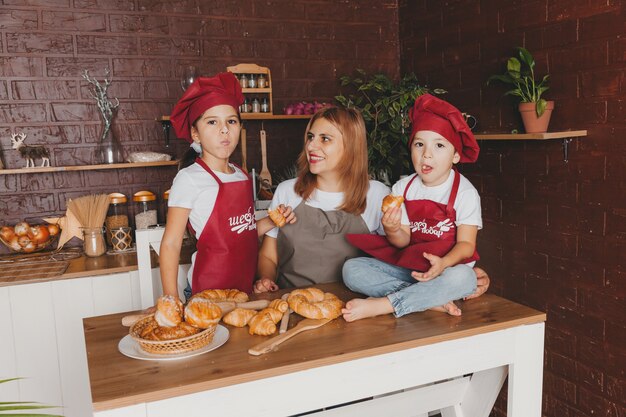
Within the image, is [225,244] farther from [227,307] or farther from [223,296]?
[227,307]

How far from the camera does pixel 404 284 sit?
1.67 m

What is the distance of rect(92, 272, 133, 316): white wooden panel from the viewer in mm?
2709

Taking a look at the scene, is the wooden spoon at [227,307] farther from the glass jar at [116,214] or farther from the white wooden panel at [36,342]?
the glass jar at [116,214]

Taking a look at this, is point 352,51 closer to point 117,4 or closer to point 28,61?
point 117,4

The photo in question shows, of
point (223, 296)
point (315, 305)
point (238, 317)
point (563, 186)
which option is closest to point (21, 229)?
point (223, 296)

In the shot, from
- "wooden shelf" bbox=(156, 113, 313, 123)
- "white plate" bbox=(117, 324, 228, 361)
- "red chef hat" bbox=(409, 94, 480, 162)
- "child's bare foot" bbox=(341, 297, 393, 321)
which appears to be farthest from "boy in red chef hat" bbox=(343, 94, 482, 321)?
"wooden shelf" bbox=(156, 113, 313, 123)

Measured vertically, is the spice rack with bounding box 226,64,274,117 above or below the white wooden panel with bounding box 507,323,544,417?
above

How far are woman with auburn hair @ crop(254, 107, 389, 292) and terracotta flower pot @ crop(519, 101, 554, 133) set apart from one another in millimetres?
902

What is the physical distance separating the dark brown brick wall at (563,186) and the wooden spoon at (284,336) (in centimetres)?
154

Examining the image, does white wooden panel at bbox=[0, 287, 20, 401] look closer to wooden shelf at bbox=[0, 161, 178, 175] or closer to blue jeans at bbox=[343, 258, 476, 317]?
wooden shelf at bbox=[0, 161, 178, 175]

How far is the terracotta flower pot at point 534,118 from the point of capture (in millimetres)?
2492

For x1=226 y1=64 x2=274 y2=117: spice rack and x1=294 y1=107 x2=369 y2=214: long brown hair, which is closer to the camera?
x1=294 y1=107 x2=369 y2=214: long brown hair

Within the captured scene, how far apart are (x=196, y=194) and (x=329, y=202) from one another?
49 cm

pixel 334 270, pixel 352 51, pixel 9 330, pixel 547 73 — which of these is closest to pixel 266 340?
pixel 334 270
